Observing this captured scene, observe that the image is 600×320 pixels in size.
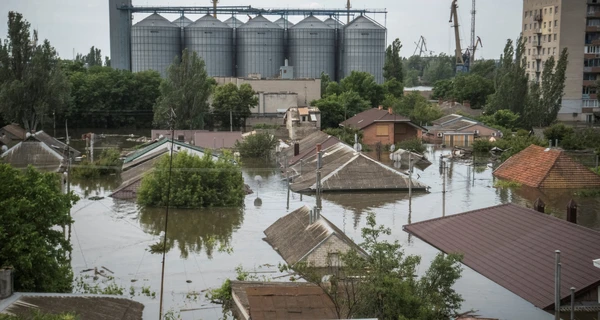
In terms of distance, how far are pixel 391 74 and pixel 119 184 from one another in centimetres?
4543

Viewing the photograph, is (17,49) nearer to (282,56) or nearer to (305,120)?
(305,120)

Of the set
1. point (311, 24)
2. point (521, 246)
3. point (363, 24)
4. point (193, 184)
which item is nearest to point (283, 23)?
point (311, 24)

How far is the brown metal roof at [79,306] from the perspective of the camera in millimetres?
14336

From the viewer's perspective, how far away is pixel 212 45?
81.9 meters

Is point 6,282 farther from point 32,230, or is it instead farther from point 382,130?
point 382,130

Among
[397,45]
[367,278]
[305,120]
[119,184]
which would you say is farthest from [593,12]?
[367,278]

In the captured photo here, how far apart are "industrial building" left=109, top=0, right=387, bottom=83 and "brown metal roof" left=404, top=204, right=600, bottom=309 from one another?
60.5 m

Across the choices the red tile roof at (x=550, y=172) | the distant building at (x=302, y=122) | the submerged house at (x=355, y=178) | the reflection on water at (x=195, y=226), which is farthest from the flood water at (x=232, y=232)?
the distant building at (x=302, y=122)

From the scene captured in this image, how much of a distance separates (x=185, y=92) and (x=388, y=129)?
1354cm

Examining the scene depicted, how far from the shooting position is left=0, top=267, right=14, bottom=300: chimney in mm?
14570

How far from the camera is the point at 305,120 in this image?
5388cm

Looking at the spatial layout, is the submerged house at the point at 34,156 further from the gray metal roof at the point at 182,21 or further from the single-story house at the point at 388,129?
the gray metal roof at the point at 182,21

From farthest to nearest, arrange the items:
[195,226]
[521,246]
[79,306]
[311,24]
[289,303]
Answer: [311,24], [195,226], [521,246], [79,306], [289,303]

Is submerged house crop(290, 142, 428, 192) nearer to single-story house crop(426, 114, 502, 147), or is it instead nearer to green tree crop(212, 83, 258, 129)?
single-story house crop(426, 114, 502, 147)
